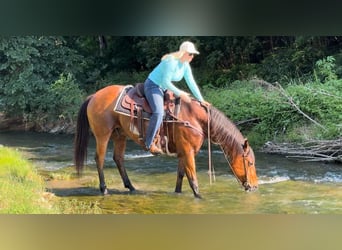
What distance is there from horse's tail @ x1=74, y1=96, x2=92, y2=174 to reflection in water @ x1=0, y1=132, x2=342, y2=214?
0.15 ft

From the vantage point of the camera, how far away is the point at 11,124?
4.00 metres

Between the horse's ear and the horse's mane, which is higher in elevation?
the horse's mane

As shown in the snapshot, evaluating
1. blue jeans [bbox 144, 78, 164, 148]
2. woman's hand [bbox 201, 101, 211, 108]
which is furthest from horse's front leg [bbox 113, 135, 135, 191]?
woman's hand [bbox 201, 101, 211, 108]

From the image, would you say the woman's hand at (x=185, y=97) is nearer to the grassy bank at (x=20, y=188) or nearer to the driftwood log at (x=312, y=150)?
the driftwood log at (x=312, y=150)

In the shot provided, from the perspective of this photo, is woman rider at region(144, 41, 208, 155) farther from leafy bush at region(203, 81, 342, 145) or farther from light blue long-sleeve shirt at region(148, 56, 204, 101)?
leafy bush at region(203, 81, 342, 145)

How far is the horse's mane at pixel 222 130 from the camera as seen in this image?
12.4 feet

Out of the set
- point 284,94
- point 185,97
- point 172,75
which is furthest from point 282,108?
point 172,75

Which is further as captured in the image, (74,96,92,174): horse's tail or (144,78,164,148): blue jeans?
(74,96,92,174): horse's tail

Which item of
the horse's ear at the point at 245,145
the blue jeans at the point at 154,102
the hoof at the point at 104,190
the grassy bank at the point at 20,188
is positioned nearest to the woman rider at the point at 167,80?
the blue jeans at the point at 154,102

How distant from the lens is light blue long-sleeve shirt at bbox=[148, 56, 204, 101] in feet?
12.2

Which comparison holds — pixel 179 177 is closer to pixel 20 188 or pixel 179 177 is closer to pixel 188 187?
pixel 188 187

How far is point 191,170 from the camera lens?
3816 millimetres
